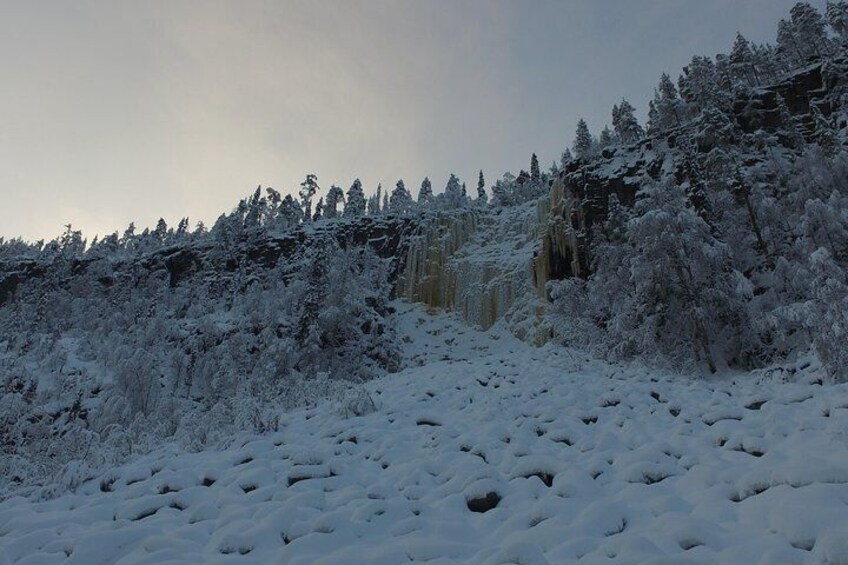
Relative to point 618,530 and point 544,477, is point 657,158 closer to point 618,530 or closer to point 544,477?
point 544,477

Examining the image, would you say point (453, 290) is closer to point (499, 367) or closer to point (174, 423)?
point (499, 367)

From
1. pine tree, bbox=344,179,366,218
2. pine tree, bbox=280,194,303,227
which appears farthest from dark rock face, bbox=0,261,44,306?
pine tree, bbox=344,179,366,218

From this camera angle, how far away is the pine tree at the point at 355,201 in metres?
84.9

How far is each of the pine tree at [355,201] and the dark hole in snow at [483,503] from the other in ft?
261

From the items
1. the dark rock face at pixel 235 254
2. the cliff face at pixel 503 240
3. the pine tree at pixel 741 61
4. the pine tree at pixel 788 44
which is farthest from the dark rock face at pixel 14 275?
the pine tree at pixel 788 44

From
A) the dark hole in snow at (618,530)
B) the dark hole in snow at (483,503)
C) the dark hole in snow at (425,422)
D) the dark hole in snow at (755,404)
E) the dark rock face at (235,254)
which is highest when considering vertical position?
the dark rock face at (235,254)

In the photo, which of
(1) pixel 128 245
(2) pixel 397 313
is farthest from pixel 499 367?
(1) pixel 128 245

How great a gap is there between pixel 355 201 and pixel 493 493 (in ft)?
272

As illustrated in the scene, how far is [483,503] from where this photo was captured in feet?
18.7

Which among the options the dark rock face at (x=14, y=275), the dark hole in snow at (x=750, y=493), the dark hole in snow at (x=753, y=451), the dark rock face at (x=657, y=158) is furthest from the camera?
the dark rock face at (x=14, y=275)

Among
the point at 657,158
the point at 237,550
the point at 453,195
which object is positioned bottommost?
the point at 237,550

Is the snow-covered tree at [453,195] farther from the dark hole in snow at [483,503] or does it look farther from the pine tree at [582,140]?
the dark hole in snow at [483,503]

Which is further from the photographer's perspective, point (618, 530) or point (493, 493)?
point (493, 493)

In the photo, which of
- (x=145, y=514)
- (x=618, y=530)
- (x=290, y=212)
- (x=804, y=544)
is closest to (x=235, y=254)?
(x=290, y=212)
